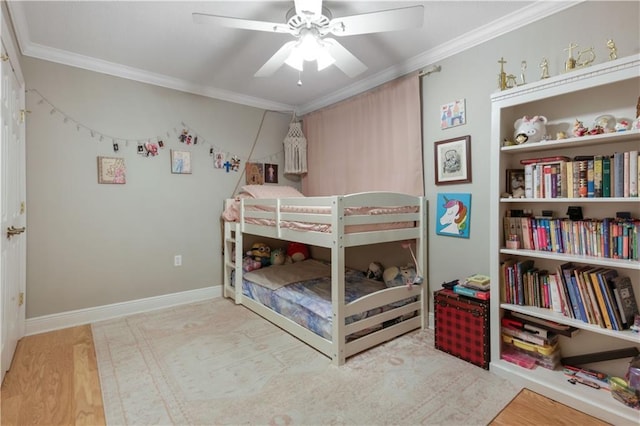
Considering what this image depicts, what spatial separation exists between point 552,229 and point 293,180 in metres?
2.90

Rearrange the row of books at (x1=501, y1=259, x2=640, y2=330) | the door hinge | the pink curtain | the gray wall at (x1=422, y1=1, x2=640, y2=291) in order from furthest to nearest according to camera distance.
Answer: the pink curtain
the door hinge
the gray wall at (x1=422, y1=1, x2=640, y2=291)
the row of books at (x1=501, y1=259, x2=640, y2=330)

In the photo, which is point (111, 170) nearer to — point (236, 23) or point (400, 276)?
point (236, 23)

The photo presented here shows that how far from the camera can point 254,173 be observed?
3.79m

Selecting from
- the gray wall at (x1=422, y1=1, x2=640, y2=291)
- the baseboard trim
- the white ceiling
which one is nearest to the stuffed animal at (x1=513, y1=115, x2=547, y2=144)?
the gray wall at (x1=422, y1=1, x2=640, y2=291)

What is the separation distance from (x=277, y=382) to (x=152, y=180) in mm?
2299

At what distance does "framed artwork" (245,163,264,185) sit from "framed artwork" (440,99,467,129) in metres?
2.14

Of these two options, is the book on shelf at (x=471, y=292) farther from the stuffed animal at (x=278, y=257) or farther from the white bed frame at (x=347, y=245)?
the stuffed animal at (x=278, y=257)

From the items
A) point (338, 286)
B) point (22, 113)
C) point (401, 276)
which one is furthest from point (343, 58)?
point (22, 113)

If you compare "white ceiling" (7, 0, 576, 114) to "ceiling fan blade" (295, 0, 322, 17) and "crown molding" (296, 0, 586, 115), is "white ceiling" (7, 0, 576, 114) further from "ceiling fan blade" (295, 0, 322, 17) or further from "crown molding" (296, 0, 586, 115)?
"ceiling fan blade" (295, 0, 322, 17)

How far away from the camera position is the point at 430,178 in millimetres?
2676

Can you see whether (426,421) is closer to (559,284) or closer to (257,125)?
(559,284)

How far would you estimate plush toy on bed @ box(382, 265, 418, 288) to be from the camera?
2.58m

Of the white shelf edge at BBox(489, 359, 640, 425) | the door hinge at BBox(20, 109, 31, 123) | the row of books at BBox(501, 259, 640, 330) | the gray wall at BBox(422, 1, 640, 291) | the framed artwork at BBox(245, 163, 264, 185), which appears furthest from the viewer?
the framed artwork at BBox(245, 163, 264, 185)

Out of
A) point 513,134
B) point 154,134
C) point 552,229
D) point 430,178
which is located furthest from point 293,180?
point 552,229
